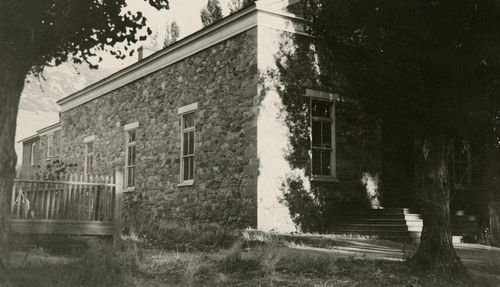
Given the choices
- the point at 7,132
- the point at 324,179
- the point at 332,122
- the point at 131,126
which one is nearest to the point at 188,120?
the point at 131,126

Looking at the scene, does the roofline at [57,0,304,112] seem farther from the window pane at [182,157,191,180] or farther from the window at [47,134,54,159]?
the window at [47,134,54,159]

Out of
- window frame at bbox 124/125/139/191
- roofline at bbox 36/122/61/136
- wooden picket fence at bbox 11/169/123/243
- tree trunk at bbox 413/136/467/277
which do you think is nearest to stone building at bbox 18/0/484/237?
window frame at bbox 124/125/139/191

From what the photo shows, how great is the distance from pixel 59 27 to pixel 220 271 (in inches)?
155

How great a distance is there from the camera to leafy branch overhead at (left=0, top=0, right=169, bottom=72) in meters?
6.50

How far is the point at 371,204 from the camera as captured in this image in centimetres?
1352

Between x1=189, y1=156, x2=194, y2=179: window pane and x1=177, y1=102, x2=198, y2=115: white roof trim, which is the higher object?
x1=177, y1=102, x2=198, y2=115: white roof trim

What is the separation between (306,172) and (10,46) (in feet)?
24.7

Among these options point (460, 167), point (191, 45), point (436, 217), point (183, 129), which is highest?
point (191, 45)

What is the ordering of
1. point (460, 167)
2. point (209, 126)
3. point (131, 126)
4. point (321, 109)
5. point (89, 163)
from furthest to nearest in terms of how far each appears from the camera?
1. point (89, 163)
2. point (131, 126)
3. point (460, 167)
4. point (209, 126)
5. point (321, 109)

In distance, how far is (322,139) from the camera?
13.1 meters

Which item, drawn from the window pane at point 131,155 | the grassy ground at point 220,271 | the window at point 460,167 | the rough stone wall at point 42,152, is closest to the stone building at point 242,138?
the window pane at point 131,155

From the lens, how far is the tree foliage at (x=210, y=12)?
65.0 feet

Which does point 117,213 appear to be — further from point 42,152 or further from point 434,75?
point 42,152

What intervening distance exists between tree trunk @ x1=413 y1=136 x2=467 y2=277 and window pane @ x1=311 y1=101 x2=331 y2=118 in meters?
5.28
